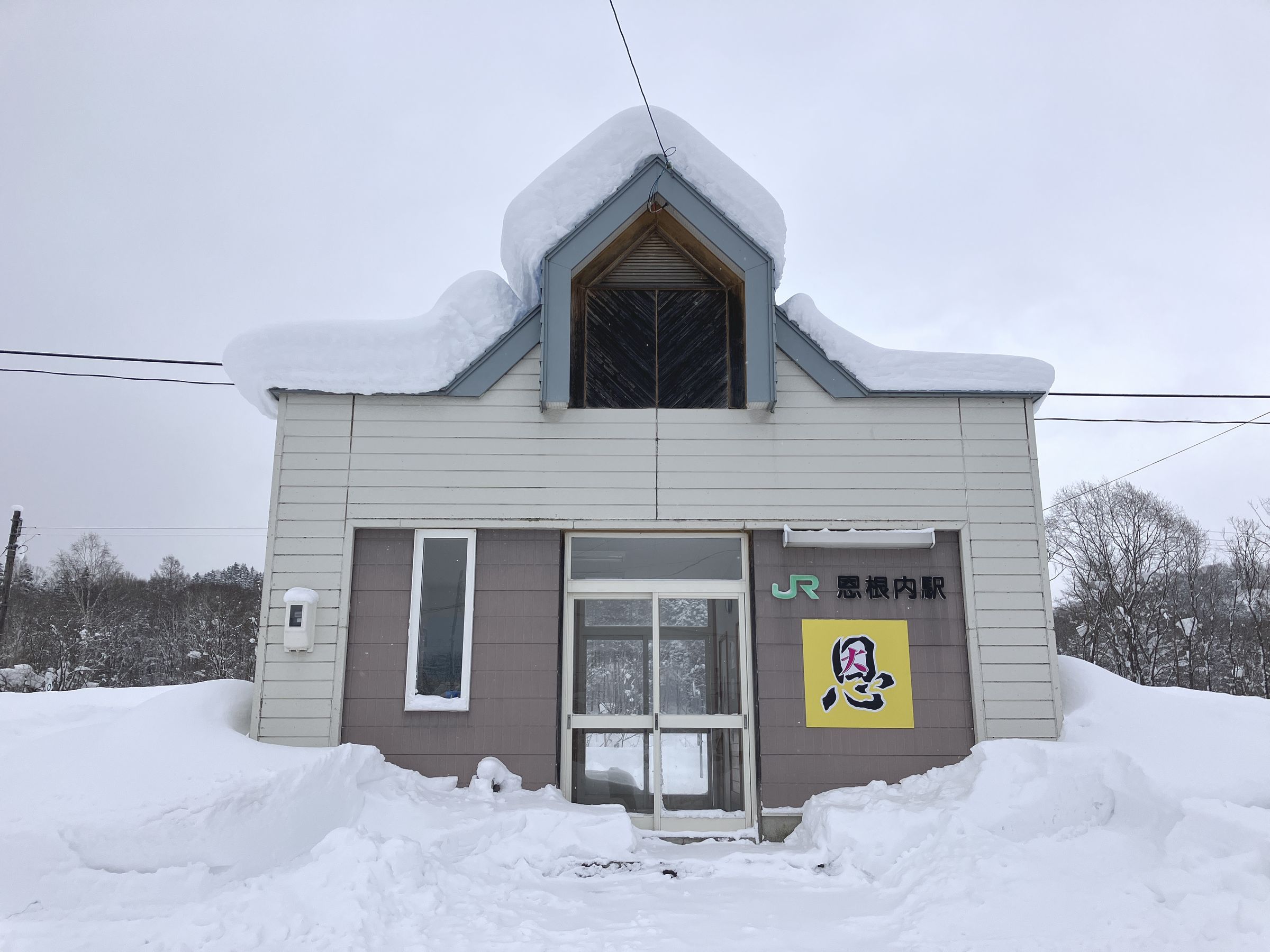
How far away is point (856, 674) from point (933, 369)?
10.2 ft

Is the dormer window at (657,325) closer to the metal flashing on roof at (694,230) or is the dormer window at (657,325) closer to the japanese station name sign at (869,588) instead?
the metal flashing on roof at (694,230)

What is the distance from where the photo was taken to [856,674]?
765 cm

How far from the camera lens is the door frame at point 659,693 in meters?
7.52

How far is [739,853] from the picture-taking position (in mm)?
6469

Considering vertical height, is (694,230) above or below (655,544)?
→ above

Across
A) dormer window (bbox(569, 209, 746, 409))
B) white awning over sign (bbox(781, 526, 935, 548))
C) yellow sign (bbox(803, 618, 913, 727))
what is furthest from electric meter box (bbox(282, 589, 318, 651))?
yellow sign (bbox(803, 618, 913, 727))

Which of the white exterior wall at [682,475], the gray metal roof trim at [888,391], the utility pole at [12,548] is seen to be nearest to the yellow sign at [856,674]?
the white exterior wall at [682,475]

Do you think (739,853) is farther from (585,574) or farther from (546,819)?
(585,574)

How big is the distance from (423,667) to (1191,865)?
5.99 metres

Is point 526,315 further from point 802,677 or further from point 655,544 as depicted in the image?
point 802,677

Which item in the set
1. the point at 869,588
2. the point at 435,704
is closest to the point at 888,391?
the point at 869,588

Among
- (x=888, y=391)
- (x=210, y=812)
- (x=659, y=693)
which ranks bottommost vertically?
(x=210, y=812)

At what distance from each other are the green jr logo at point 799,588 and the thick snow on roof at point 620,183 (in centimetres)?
324

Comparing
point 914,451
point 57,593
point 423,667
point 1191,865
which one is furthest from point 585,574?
point 57,593
